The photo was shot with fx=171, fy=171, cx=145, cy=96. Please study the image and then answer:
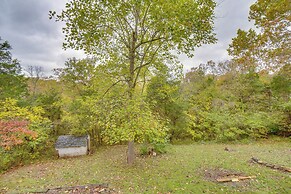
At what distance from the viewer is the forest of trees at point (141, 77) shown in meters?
5.56

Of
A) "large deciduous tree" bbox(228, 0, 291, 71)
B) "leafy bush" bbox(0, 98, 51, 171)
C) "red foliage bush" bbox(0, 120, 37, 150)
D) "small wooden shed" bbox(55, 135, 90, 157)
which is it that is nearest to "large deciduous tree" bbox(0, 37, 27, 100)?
"leafy bush" bbox(0, 98, 51, 171)

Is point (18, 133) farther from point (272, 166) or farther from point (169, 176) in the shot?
point (272, 166)

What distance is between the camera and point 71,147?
37.2ft

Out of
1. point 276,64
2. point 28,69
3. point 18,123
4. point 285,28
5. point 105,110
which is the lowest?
point 18,123

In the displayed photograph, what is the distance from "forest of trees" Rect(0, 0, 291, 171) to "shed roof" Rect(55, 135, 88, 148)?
550mm

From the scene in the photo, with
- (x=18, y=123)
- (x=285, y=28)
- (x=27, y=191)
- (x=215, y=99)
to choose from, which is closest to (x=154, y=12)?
(x=285, y=28)

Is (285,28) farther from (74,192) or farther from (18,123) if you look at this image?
(18,123)

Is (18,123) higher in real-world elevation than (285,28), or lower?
lower

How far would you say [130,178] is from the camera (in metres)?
6.51

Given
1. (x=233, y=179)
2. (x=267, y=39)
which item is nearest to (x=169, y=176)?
(x=233, y=179)

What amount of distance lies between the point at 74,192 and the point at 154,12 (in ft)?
21.6

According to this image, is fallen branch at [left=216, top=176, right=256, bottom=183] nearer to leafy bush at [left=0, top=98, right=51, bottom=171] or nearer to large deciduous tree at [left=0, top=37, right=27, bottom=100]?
leafy bush at [left=0, top=98, right=51, bottom=171]

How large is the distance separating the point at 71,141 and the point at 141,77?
Result: 6.91 m

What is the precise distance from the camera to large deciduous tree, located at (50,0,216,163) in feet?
19.3
